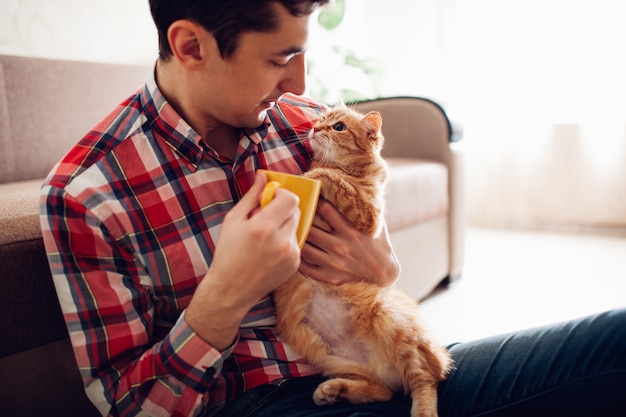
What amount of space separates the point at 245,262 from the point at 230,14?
377 millimetres

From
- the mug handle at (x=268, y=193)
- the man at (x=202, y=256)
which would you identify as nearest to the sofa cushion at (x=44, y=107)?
the man at (x=202, y=256)

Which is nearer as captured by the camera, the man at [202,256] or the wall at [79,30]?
the man at [202,256]

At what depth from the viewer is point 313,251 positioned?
3.02 feet

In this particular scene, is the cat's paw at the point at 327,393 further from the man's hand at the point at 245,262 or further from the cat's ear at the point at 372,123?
the cat's ear at the point at 372,123

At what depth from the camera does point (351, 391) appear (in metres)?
0.80

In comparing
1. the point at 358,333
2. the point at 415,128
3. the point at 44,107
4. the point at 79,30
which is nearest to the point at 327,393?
the point at 358,333

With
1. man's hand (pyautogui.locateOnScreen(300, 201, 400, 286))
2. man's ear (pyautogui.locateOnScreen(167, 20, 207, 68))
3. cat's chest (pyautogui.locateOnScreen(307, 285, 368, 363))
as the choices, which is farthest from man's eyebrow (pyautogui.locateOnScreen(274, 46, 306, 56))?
cat's chest (pyautogui.locateOnScreen(307, 285, 368, 363))

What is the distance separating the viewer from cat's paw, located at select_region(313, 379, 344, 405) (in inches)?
29.8

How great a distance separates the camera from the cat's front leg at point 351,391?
760mm

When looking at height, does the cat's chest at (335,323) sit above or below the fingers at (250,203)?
below

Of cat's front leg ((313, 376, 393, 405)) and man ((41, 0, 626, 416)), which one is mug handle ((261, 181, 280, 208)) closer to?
man ((41, 0, 626, 416))

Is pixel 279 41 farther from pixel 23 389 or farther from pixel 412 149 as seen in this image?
pixel 412 149

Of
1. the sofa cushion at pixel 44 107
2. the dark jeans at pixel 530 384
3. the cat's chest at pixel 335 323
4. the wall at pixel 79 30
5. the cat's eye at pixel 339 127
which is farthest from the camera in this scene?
the wall at pixel 79 30

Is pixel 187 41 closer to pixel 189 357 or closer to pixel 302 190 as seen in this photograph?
pixel 302 190
